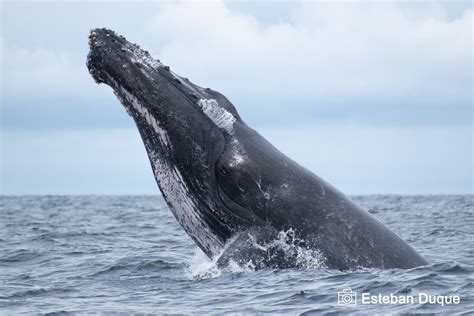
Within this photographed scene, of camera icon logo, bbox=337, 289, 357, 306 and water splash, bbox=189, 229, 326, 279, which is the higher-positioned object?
water splash, bbox=189, 229, 326, 279

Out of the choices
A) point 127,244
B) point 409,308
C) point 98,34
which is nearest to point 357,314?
point 409,308

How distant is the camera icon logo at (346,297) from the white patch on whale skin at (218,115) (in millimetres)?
2949

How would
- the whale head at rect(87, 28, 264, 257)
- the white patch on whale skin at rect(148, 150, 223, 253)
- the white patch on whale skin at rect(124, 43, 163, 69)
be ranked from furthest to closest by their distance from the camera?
the white patch on whale skin at rect(124, 43, 163, 69) < the white patch on whale skin at rect(148, 150, 223, 253) < the whale head at rect(87, 28, 264, 257)

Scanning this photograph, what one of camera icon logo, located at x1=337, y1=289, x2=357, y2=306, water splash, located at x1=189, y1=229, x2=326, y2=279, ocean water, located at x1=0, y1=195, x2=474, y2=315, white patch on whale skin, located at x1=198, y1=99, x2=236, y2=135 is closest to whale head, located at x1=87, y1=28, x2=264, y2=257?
white patch on whale skin, located at x1=198, y1=99, x2=236, y2=135

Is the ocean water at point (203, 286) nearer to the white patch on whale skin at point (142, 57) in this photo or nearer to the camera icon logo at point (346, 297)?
the camera icon logo at point (346, 297)

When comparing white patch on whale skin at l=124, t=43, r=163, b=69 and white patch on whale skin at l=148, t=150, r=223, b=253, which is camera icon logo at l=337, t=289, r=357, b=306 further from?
white patch on whale skin at l=124, t=43, r=163, b=69

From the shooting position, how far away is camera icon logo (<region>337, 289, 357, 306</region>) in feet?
34.9

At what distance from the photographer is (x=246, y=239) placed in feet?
37.7

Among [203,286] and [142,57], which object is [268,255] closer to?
[203,286]

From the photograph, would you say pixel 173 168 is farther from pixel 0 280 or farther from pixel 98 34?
pixel 0 280

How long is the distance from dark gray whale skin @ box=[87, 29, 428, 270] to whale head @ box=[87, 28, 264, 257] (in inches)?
0.6

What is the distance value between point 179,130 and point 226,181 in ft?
3.43

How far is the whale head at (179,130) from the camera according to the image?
1198cm

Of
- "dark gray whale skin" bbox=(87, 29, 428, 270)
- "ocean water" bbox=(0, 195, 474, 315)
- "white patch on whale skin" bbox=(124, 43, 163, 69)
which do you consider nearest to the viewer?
"ocean water" bbox=(0, 195, 474, 315)
